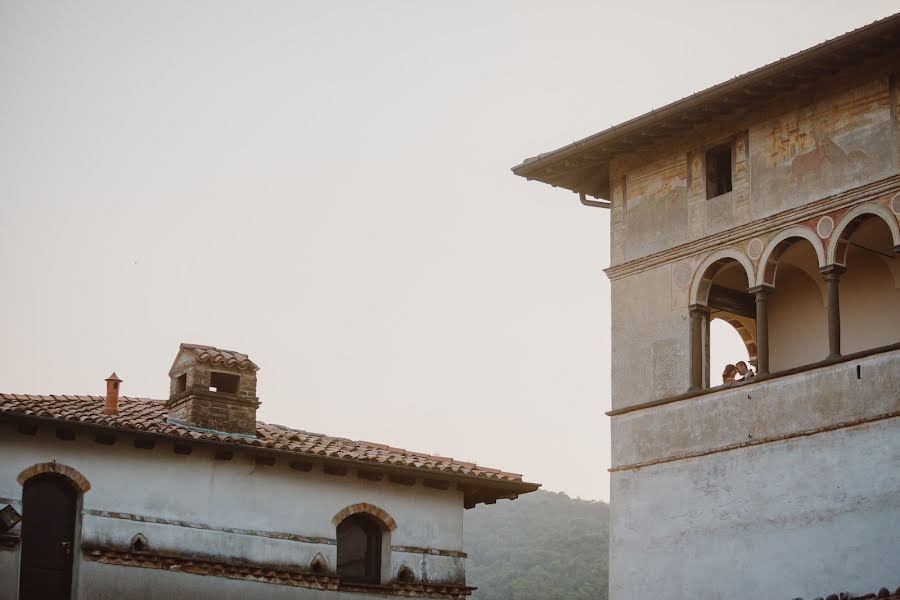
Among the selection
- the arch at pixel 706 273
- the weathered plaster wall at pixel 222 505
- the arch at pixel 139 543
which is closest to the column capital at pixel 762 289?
the arch at pixel 706 273

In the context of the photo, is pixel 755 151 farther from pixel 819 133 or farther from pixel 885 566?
pixel 885 566

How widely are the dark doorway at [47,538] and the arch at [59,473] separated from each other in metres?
0.13

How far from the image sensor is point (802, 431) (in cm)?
1909

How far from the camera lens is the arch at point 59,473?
19125mm

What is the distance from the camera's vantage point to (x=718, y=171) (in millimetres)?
21438

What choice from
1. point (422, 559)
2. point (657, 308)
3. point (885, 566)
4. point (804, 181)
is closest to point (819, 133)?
point (804, 181)

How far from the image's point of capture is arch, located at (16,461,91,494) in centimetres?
1912

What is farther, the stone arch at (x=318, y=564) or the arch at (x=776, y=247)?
the stone arch at (x=318, y=564)

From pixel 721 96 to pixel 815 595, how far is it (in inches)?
257

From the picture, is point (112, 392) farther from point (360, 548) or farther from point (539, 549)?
point (539, 549)

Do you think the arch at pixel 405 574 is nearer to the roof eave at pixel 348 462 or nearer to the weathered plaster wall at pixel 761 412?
the roof eave at pixel 348 462

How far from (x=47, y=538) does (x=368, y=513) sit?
4558 mm

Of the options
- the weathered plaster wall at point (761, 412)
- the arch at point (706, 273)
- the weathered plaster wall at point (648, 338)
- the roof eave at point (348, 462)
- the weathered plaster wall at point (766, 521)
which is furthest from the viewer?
the weathered plaster wall at point (648, 338)

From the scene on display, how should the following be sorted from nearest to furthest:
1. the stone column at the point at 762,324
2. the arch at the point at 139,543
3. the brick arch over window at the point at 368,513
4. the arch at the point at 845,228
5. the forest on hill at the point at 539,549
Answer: the arch at the point at 845,228 → the arch at the point at 139,543 → the stone column at the point at 762,324 → the brick arch over window at the point at 368,513 → the forest on hill at the point at 539,549
